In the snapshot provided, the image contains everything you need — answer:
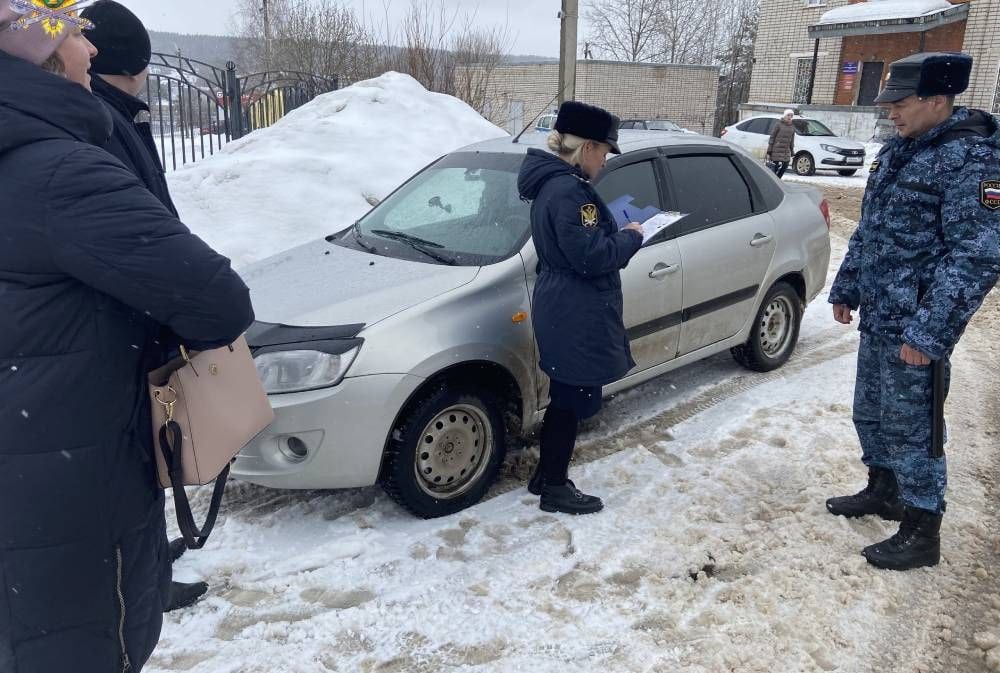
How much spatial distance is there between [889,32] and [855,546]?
3080 centimetres

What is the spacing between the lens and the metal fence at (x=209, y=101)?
29.9 feet

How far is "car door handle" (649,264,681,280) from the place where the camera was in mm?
4055

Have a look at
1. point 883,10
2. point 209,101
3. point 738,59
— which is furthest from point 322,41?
point 738,59

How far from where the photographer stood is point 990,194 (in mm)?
2695

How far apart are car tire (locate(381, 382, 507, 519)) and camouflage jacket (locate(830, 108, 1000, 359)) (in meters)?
1.75

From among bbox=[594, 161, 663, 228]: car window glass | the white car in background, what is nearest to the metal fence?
bbox=[594, 161, 663, 228]: car window glass

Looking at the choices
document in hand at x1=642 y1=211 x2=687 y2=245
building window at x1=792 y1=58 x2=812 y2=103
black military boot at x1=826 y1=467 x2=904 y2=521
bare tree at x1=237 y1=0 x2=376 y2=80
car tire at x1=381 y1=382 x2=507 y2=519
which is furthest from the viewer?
building window at x1=792 y1=58 x2=812 y2=103

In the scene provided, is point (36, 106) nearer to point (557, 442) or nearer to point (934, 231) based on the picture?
point (557, 442)

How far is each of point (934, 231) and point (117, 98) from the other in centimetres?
291

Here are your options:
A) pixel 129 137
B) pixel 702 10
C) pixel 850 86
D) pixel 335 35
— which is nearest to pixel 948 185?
pixel 129 137

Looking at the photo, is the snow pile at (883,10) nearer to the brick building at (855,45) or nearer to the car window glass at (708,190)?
the brick building at (855,45)

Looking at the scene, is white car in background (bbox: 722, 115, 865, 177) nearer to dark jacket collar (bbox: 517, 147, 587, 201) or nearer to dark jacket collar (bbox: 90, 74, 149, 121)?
dark jacket collar (bbox: 517, 147, 587, 201)

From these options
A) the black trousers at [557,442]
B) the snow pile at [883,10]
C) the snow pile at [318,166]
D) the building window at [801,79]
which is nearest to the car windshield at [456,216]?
the black trousers at [557,442]

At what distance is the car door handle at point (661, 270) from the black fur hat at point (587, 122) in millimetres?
1084
